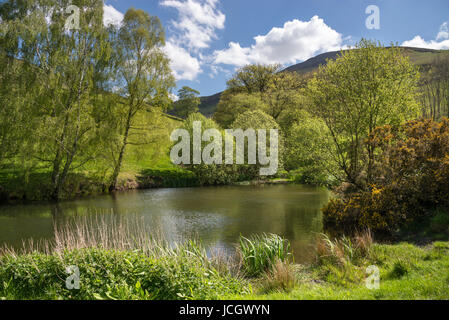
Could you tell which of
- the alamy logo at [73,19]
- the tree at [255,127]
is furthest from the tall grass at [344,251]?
the tree at [255,127]

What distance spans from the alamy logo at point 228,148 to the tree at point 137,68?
22.8ft

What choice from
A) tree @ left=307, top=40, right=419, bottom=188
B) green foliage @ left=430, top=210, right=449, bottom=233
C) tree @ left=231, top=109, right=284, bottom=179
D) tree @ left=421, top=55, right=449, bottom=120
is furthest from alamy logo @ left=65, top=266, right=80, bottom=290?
tree @ left=421, top=55, right=449, bottom=120

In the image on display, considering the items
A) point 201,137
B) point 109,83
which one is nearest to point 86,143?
point 109,83

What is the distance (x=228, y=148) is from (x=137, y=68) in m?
16.2

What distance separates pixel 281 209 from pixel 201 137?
23.5 m

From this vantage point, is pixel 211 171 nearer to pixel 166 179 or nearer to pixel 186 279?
pixel 166 179

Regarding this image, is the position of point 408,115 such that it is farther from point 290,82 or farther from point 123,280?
point 290,82

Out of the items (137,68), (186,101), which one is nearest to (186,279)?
(137,68)

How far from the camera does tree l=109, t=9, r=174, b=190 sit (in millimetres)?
32562

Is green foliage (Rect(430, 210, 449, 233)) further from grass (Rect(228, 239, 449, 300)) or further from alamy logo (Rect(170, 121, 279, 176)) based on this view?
alamy logo (Rect(170, 121, 279, 176))

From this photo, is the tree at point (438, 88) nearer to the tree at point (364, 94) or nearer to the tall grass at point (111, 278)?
the tree at point (364, 94)

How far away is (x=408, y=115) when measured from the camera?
18734mm

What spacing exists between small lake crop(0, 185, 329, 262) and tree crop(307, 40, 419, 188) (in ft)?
15.9

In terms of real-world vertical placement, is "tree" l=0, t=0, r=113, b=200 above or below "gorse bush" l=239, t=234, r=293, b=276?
above
